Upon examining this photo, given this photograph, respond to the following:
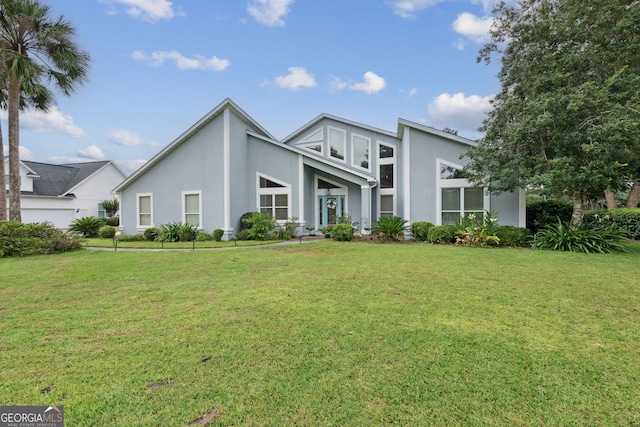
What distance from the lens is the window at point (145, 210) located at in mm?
16000

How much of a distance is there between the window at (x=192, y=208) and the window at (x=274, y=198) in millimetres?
3099

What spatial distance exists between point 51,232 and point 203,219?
576 centimetres

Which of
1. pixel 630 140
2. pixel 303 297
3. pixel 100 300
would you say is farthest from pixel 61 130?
pixel 630 140

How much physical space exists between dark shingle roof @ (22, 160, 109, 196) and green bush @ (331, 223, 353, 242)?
2458cm

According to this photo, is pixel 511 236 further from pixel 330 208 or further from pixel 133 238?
pixel 133 238

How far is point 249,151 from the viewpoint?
611 inches

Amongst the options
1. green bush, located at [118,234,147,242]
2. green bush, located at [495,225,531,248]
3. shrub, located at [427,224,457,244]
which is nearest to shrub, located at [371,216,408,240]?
shrub, located at [427,224,457,244]

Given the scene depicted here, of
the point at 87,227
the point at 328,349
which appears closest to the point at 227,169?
the point at 87,227

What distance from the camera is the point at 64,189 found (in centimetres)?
2458

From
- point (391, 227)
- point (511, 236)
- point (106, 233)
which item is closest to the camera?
point (511, 236)

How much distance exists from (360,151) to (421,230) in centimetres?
712

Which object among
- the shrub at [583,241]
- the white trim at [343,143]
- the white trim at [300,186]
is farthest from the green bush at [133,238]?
the shrub at [583,241]

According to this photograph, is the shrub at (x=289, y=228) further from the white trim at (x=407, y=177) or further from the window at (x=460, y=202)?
the window at (x=460, y=202)

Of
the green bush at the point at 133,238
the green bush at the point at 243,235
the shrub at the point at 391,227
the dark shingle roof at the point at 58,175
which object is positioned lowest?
the green bush at the point at 133,238
